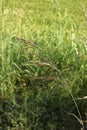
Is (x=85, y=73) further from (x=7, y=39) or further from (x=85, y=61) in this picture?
(x=7, y=39)

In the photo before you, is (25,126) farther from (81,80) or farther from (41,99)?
(81,80)

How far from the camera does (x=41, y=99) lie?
4.07 metres

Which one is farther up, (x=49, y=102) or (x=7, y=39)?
(x=7, y=39)

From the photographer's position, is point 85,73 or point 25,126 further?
point 85,73

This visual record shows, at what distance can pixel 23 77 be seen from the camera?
4.36m

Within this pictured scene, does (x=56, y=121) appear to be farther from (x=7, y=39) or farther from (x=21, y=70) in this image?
(x=7, y=39)

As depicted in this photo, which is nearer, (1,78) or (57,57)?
(1,78)

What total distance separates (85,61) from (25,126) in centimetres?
96

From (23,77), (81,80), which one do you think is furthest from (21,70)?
(81,80)

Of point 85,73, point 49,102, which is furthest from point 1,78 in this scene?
point 85,73

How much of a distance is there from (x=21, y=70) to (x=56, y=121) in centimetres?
64

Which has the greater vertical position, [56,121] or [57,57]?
[57,57]

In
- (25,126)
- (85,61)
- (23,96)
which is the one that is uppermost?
(85,61)

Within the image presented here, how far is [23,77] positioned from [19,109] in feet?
1.32
